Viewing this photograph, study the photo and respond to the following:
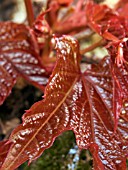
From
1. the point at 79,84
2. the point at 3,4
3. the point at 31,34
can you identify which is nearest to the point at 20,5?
the point at 3,4

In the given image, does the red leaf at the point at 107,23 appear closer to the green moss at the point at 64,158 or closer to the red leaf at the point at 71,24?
the red leaf at the point at 71,24

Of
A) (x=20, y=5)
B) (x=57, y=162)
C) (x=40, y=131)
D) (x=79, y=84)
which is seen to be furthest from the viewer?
(x=20, y=5)

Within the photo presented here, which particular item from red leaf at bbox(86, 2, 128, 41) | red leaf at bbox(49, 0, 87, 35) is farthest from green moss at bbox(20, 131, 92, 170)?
red leaf at bbox(49, 0, 87, 35)

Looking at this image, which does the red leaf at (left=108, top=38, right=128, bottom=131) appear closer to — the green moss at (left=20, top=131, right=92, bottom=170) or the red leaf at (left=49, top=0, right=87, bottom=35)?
the green moss at (left=20, top=131, right=92, bottom=170)

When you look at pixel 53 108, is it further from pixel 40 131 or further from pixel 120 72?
pixel 120 72

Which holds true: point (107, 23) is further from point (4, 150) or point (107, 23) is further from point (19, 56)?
point (4, 150)

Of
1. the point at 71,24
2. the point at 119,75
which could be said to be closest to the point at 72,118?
the point at 119,75

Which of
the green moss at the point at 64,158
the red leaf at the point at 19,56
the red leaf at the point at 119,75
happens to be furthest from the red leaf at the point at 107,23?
the green moss at the point at 64,158
